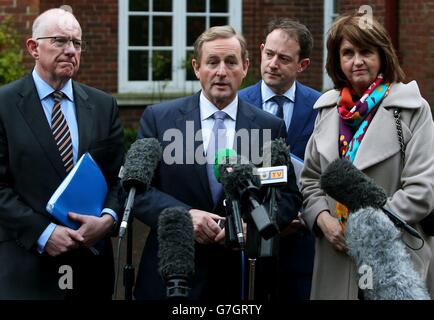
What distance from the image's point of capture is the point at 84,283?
520cm

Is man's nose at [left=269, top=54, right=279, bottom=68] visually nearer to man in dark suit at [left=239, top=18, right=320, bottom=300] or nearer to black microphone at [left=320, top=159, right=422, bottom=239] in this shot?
man in dark suit at [left=239, top=18, right=320, bottom=300]

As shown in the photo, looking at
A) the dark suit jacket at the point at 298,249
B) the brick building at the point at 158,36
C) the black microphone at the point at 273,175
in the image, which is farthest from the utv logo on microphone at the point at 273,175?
the brick building at the point at 158,36

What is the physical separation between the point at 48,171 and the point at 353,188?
1.69m

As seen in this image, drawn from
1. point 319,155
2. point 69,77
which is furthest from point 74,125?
point 319,155

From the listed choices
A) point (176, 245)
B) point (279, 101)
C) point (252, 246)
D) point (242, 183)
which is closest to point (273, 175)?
point (242, 183)

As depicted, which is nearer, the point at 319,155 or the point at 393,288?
the point at 393,288

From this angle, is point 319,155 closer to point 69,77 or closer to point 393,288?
point 393,288

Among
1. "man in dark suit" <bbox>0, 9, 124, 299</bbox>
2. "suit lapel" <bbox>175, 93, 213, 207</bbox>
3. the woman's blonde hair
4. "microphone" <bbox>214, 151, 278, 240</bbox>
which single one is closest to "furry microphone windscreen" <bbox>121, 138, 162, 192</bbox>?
"microphone" <bbox>214, 151, 278, 240</bbox>

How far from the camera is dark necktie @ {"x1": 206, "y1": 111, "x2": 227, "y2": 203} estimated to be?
5074 mm

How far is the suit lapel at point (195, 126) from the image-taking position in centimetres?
504

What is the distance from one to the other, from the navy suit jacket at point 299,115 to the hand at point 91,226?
1304 mm

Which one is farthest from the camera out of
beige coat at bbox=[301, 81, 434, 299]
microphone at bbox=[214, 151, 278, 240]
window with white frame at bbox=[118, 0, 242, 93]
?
window with white frame at bbox=[118, 0, 242, 93]

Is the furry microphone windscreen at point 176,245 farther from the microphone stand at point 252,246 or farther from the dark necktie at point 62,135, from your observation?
the dark necktie at point 62,135

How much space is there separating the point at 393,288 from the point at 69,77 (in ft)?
7.00
